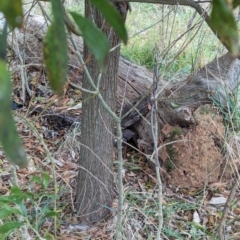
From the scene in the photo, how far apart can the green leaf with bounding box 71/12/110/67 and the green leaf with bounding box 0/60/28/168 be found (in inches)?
3.7

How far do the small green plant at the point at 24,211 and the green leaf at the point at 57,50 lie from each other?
101 cm

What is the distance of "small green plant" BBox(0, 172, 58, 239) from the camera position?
138 centimetres

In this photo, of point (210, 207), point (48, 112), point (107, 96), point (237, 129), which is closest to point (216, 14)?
point (107, 96)

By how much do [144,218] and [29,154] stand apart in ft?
2.47

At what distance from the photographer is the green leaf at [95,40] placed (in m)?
0.40

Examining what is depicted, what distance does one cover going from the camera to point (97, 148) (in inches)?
73.4

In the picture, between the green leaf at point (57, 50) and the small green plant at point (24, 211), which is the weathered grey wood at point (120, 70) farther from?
the green leaf at point (57, 50)

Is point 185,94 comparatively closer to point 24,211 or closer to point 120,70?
point 120,70

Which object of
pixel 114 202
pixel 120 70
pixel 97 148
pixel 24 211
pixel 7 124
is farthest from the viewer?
pixel 120 70

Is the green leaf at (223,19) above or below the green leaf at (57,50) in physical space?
below

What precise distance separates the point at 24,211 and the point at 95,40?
114 centimetres

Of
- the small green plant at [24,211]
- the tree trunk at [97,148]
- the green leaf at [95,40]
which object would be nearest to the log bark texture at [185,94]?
the tree trunk at [97,148]

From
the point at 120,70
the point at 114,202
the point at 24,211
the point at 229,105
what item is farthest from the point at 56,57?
the point at 120,70

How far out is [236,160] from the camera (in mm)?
2209
